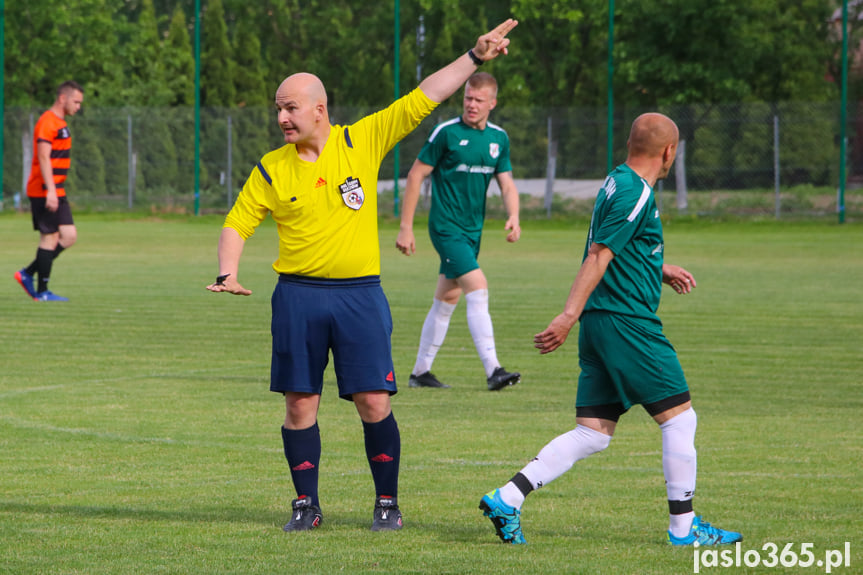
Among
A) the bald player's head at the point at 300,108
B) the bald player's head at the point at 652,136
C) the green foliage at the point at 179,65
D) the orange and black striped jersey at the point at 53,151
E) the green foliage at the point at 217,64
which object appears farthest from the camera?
the green foliage at the point at 179,65

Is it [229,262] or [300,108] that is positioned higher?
[300,108]

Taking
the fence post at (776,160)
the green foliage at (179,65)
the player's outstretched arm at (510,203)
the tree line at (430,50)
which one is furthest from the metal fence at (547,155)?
the player's outstretched arm at (510,203)

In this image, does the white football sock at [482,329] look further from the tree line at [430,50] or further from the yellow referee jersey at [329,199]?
the tree line at [430,50]

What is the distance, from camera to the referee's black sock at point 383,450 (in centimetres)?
578

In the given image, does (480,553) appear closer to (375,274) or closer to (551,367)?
(375,274)

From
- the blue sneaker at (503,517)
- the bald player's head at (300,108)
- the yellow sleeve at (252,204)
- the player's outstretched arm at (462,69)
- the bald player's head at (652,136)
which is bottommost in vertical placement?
the blue sneaker at (503,517)

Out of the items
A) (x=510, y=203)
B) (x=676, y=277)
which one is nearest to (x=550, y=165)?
(x=510, y=203)

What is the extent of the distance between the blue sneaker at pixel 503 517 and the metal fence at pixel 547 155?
31503 mm

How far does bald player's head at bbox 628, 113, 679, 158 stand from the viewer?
211 inches

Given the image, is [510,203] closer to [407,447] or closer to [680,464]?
[407,447]

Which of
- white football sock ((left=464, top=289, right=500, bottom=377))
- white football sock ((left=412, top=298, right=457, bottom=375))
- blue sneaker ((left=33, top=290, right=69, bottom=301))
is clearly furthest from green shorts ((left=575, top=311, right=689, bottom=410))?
blue sneaker ((left=33, top=290, right=69, bottom=301))

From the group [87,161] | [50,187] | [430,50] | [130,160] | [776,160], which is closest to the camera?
[50,187]

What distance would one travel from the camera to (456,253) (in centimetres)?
1032

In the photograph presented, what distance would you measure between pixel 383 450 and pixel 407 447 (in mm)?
1904
